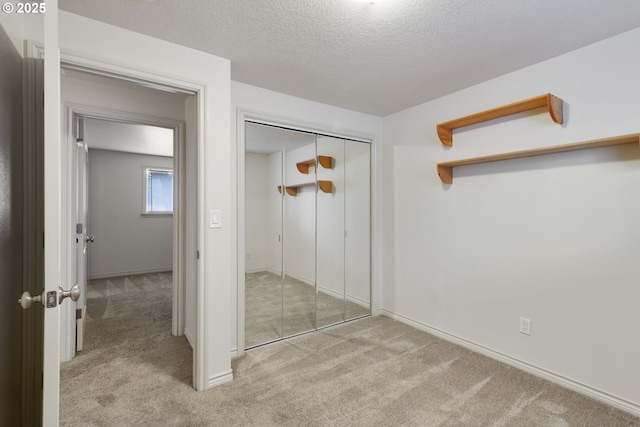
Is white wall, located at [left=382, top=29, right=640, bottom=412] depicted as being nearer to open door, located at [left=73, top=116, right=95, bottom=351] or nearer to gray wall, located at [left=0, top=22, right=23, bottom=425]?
gray wall, located at [left=0, top=22, right=23, bottom=425]

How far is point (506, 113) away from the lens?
2.34 m

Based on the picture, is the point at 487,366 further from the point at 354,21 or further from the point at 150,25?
the point at 150,25

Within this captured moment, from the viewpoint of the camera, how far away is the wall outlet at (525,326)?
7.56ft

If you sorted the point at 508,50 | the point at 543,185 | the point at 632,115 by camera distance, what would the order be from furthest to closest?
the point at 543,185 → the point at 508,50 → the point at 632,115

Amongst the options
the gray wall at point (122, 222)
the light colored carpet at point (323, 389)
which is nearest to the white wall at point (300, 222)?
the light colored carpet at point (323, 389)

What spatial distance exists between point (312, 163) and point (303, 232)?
706 mm

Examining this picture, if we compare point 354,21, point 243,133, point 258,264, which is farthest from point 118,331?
point 354,21

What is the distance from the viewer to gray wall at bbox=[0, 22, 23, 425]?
1253 millimetres

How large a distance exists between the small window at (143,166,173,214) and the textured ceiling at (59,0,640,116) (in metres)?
4.30

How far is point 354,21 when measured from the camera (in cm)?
172

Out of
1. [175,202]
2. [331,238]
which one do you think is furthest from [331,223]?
[175,202]

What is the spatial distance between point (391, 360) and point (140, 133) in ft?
14.0

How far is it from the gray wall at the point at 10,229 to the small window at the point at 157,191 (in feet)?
15.3

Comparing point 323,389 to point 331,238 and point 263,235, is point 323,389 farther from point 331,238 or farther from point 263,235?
point 331,238
